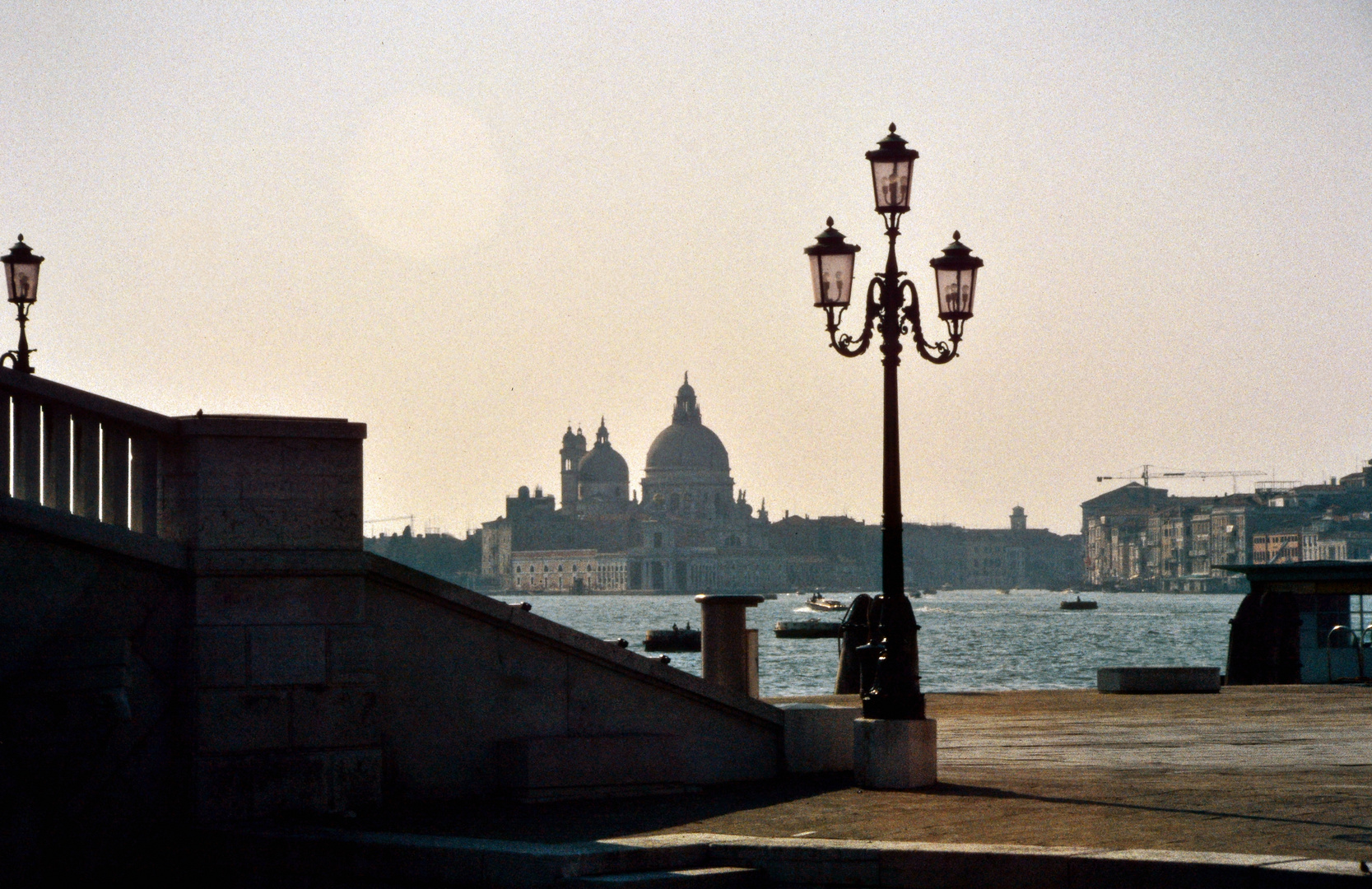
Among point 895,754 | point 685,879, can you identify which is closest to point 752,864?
point 685,879

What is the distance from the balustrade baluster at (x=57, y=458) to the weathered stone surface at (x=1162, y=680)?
15514 millimetres

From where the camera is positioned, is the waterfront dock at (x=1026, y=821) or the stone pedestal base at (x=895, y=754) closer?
the waterfront dock at (x=1026, y=821)

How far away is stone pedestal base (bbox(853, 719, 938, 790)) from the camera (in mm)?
11688

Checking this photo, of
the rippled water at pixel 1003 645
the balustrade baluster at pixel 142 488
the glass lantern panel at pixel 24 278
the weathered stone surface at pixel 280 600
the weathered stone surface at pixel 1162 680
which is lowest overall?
the rippled water at pixel 1003 645

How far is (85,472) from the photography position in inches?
394

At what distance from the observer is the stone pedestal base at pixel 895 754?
11.7 m

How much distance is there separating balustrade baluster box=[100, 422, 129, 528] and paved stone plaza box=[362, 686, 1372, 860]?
210cm

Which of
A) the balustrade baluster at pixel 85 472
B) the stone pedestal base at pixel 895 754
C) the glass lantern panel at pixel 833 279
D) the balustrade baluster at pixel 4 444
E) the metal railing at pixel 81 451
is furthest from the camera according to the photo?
the glass lantern panel at pixel 833 279

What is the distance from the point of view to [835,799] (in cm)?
1116

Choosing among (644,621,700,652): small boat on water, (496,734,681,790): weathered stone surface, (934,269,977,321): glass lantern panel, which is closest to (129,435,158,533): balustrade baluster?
(496,734,681,790): weathered stone surface

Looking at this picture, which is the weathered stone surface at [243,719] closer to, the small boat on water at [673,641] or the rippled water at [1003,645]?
the rippled water at [1003,645]

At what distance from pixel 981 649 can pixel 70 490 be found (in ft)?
261

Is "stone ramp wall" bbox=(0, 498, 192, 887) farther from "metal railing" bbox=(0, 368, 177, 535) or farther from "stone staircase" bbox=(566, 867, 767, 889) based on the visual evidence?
"stone staircase" bbox=(566, 867, 767, 889)

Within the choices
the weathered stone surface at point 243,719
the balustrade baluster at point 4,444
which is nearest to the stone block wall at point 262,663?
the weathered stone surface at point 243,719
